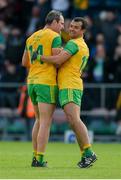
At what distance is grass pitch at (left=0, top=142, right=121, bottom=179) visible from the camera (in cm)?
1291

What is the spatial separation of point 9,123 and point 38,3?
148 inches

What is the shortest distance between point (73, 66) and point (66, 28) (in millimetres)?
7806

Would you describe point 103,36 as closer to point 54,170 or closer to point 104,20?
point 104,20

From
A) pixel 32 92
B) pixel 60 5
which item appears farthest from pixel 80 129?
pixel 60 5

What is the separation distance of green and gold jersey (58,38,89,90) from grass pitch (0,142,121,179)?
132cm

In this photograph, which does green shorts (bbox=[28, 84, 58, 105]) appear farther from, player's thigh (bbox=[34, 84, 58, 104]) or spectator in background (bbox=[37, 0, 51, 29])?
spectator in background (bbox=[37, 0, 51, 29])

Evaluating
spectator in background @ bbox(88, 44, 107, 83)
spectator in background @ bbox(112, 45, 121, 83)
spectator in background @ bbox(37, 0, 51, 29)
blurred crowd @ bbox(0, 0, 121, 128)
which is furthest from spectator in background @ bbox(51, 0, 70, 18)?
spectator in background @ bbox(112, 45, 121, 83)

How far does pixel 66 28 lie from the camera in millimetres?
22172

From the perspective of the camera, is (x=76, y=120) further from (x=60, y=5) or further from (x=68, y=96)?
(x=60, y=5)

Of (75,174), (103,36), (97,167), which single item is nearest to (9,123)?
(103,36)

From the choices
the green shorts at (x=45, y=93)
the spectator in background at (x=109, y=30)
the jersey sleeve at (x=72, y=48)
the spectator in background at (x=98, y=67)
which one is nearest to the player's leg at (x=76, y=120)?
the green shorts at (x=45, y=93)

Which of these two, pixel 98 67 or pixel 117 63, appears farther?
pixel 117 63

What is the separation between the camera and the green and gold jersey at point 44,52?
14.3m

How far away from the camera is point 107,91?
74.9 ft
